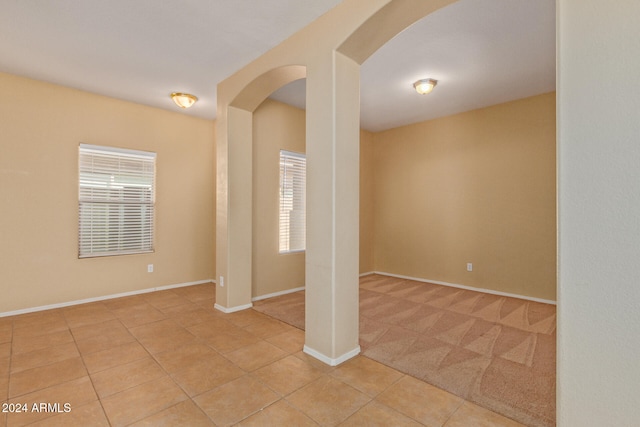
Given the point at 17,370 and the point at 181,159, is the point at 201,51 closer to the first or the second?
the point at 181,159

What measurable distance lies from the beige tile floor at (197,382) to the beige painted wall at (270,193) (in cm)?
115

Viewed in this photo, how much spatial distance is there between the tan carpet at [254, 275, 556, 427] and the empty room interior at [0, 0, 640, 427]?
3 centimetres

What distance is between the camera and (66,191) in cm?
375

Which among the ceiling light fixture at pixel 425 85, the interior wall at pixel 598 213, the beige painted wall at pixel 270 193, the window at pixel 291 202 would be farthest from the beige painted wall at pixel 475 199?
the interior wall at pixel 598 213

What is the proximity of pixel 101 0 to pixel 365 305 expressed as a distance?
3923 millimetres

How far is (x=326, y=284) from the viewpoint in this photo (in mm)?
2373

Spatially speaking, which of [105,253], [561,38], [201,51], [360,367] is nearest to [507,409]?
[360,367]

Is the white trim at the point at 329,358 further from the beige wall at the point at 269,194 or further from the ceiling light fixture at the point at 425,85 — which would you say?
the ceiling light fixture at the point at 425,85

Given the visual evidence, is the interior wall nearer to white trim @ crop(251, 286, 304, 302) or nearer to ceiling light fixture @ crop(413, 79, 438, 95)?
ceiling light fixture @ crop(413, 79, 438, 95)

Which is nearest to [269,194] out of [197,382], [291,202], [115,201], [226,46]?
[291,202]

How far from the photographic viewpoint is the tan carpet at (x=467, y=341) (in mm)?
1986

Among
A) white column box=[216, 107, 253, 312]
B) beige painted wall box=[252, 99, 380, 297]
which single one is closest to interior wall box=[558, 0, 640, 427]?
white column box=[216, 107, 253, 312]

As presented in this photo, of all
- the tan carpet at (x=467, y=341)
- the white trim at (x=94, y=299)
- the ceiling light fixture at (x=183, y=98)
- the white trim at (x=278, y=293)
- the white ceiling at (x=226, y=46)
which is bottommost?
the tan carpet at (x=467, y=341)

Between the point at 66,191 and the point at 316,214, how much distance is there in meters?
3.45
